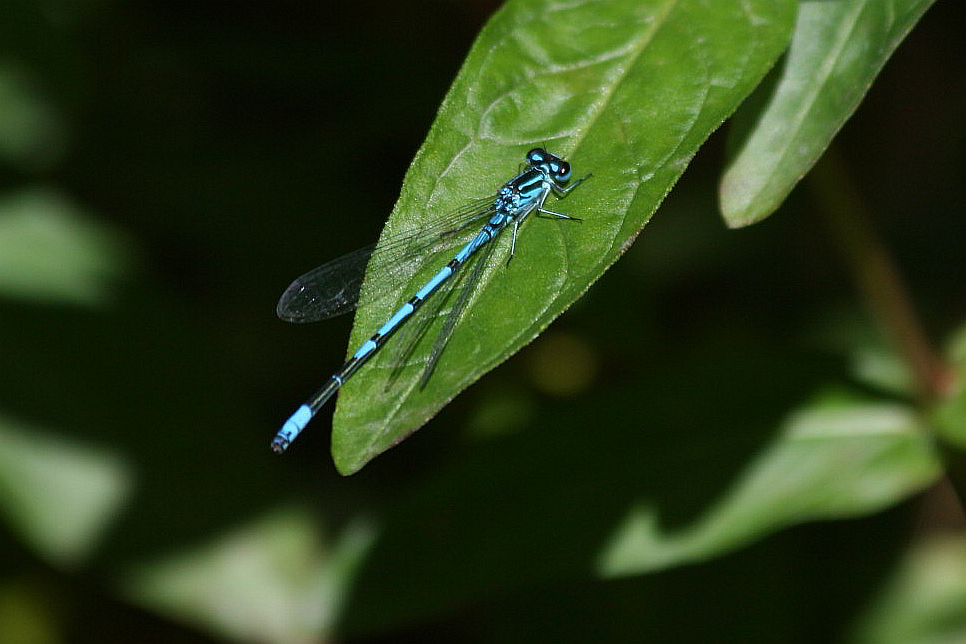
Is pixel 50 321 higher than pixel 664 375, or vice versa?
pixel 50 321

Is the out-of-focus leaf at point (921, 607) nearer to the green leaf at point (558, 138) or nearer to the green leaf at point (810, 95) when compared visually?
the green leaf at point (810, 95)

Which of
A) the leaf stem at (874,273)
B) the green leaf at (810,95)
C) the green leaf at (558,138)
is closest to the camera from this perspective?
the green leaf at (558,138)

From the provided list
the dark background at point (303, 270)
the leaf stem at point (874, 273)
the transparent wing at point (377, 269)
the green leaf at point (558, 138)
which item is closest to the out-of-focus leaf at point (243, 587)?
the dark background at point (303, 270)

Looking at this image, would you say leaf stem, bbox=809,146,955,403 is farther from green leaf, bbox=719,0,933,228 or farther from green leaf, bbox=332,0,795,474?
green leaf, bbox=332,0,795,474

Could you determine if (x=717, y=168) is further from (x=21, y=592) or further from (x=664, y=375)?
(x=21, y=592)

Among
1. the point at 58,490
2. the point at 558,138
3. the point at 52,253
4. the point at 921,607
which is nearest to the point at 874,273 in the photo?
the point at 558,138

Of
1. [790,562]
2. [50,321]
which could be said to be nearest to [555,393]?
[790,562]
